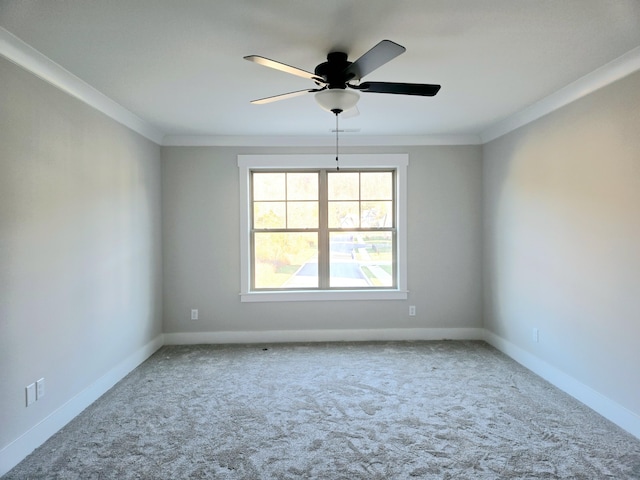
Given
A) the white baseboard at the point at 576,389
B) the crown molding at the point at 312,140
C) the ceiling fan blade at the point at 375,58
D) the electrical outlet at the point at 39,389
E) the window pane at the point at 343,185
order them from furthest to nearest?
the window pane at the point at 343,185, the crown molding at the point at 312,140, the white baseboard at the point at 576,389, the electrical outlet at the point at 39,389, the ceiling fan blade at the point at 375,58

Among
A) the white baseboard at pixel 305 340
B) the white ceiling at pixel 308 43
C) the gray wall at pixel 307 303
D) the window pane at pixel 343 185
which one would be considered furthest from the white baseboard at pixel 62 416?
the window pane at pixel 343 185

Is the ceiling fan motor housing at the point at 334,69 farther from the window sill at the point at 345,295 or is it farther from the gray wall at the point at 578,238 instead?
the window sill at the point at 345,295

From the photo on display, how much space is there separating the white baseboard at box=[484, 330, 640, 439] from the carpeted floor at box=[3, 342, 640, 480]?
76mm

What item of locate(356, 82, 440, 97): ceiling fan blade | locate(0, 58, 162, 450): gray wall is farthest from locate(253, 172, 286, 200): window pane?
locate(356, 82, 440, 97): ceiling fan blade

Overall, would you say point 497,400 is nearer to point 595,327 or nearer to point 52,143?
point 595,327

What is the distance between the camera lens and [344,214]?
4.55 m

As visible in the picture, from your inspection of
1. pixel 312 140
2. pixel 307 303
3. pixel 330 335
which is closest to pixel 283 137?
pixel 312 140

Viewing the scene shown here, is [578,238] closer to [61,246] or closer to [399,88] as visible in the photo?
[399,88]

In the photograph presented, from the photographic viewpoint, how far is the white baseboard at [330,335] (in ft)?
14.4

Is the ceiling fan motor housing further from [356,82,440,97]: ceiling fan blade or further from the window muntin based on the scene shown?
the window muntin

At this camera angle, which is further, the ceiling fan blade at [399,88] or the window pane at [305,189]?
the window pane at [305,189]

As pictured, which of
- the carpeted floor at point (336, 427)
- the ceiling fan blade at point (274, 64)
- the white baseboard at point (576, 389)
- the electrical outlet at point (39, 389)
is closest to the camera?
the ceiling fan blade at point (274, 64)

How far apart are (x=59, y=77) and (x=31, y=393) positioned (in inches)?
82.1

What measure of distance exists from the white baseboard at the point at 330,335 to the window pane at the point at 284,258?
580mm
